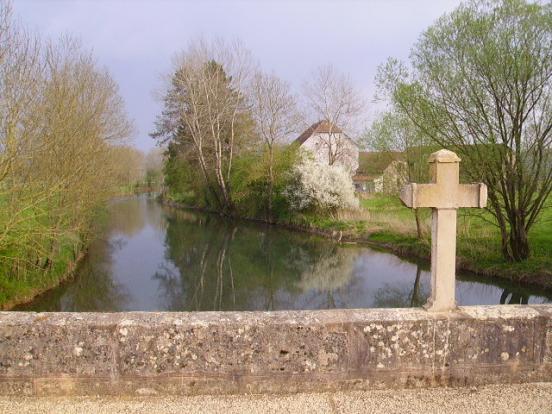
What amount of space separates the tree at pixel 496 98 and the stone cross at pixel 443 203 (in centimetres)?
888

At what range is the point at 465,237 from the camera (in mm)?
14906

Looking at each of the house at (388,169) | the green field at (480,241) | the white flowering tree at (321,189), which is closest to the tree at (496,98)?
the green field at (480,241)

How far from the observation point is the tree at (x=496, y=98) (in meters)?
10.7

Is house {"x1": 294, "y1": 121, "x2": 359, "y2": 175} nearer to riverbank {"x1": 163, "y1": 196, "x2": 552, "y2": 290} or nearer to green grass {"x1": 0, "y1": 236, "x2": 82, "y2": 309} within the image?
riverbank {"x1": 163, "y1": 196, "x2": 552, "y2": 290}

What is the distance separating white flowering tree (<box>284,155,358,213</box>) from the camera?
82.5 feet

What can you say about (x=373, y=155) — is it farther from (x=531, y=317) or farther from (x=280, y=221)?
(x=531, y=317)

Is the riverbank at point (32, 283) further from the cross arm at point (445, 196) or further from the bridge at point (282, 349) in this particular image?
the cross arm at point (445, 196)

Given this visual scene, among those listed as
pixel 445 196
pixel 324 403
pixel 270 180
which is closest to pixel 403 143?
pixel 270 180

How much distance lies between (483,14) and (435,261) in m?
9.74

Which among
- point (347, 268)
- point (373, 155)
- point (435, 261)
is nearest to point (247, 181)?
point (373, 155)

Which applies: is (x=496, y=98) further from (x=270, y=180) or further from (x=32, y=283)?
(x=270, y=180)

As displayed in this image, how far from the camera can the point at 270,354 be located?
10.9ft

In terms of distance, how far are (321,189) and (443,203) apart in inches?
847

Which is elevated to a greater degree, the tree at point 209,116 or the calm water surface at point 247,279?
the tree at point 209,116
